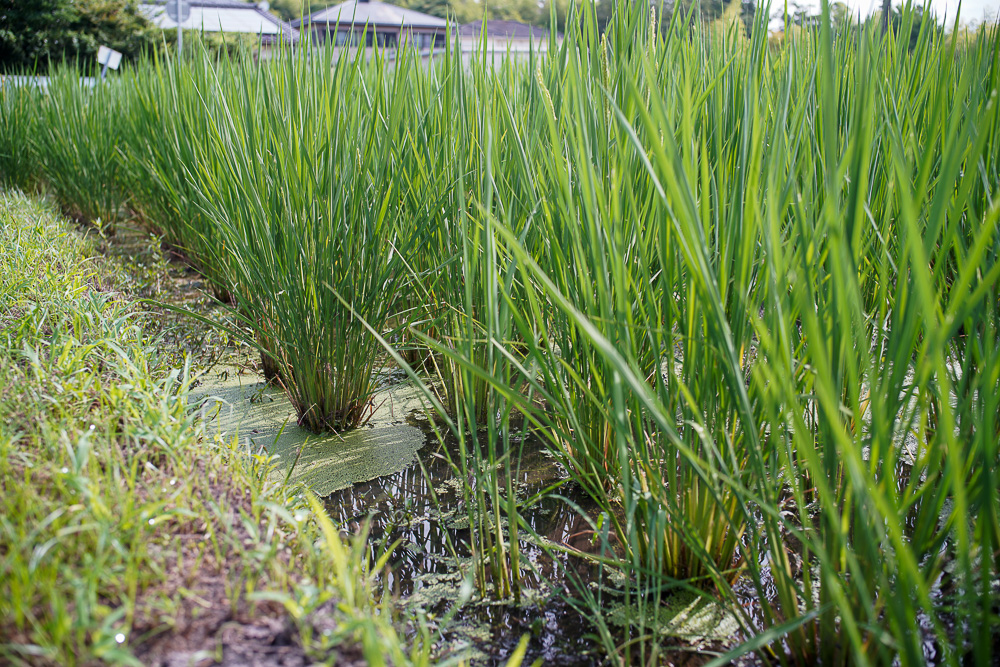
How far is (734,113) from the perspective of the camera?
50.9 inches

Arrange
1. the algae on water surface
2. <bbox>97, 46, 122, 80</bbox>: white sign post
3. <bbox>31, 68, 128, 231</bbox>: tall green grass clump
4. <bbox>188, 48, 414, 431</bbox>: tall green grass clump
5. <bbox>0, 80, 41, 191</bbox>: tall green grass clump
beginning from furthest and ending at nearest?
<bbox>97, 46, 122, 80</bbox>: white sign post, <bbox>0, 80, 41, 191</bbox>: tall green grass clump, <bbox>31, 68, 128, 231</bbox>: tall green grass clump, the algae on water surface, <bbox>188, 48, 414, 431</bbox>: tall green grass clump

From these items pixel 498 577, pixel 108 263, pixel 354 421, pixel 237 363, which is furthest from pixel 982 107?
pixel 108 263

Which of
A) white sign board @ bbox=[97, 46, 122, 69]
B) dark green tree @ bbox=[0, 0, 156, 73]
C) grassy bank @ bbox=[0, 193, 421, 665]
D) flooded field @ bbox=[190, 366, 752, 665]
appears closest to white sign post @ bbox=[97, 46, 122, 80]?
white sign board @ bbox=[97, 46, 122, 69]

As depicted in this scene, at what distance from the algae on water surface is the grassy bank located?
318 mm

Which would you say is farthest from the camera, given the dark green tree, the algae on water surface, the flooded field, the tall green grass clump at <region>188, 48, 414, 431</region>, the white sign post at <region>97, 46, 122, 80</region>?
the dark green tree

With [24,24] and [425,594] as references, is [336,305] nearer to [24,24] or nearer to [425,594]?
[425,594]

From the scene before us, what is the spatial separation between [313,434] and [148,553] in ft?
3.27

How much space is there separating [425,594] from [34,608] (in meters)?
0.62

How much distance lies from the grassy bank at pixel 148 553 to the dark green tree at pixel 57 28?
13797 millimetres

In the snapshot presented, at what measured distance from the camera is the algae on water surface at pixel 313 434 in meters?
1.62

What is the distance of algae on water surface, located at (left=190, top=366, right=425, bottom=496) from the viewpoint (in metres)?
1.62

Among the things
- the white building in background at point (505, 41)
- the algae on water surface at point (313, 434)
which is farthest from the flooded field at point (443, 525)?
the white building in background at point (505, 41)

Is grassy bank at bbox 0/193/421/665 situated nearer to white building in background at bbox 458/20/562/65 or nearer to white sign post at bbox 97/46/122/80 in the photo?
white building in background at bbox 458/20/562/65

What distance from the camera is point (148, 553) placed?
0.80m
